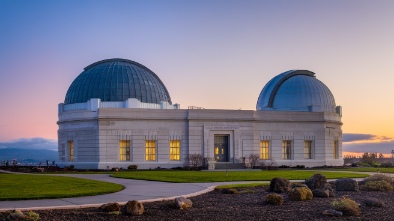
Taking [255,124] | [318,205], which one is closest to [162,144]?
[255,124]

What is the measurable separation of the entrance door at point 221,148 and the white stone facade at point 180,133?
623 mm

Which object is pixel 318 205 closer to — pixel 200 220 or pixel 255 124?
pixel 200 220

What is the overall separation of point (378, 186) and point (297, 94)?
38.4 m

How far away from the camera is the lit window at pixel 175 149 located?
50406 millimetres

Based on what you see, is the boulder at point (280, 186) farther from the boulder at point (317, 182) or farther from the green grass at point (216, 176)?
the green grass at point (216, 176)

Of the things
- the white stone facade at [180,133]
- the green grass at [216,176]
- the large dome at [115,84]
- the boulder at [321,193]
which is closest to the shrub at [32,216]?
the boulder at [321,193]

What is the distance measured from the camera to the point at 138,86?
5541 cm

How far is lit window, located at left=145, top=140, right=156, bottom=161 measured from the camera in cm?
4975

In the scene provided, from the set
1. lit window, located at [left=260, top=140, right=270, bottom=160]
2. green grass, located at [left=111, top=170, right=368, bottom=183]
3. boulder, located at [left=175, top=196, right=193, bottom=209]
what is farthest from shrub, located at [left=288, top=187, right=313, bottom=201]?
lit window, located at [left=260, top=140, right=270, bottom=160]

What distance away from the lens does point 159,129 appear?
4997 centimetres

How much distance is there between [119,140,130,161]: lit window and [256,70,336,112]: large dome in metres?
20.7

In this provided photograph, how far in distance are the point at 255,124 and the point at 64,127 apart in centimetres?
1990

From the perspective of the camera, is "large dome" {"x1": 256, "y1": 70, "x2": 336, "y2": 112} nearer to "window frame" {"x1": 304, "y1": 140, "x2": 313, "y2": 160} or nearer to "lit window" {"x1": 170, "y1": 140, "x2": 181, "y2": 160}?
"window frame" {"x1": 304, "y1": 140, "x2": 313, "y2": 160}

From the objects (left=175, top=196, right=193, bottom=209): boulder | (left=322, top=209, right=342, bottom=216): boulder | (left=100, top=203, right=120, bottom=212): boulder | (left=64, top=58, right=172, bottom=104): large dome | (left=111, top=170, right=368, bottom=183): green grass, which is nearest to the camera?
(left=100, top=203, right=120, bottom=212): boulder
